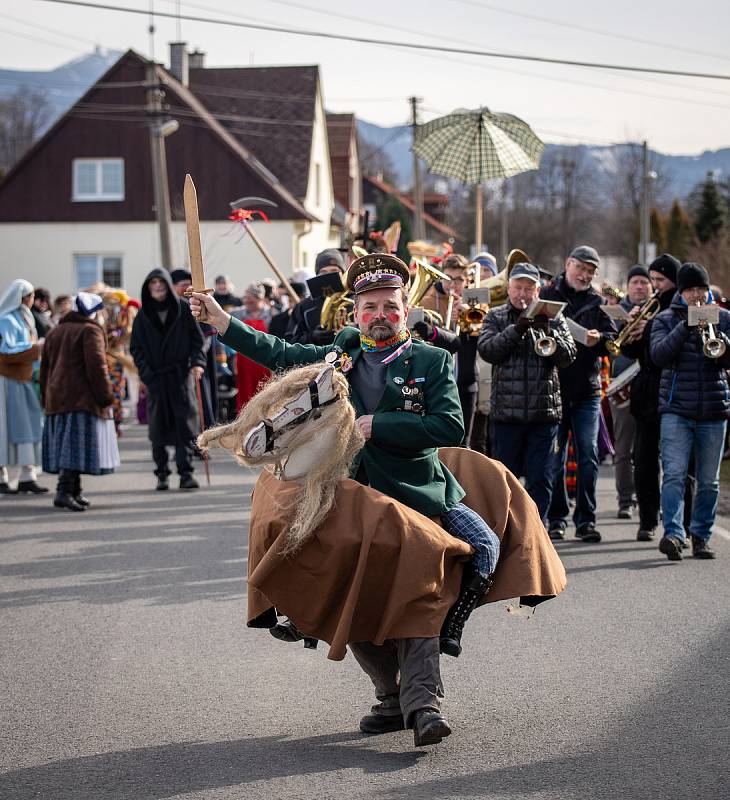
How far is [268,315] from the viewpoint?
742 inches

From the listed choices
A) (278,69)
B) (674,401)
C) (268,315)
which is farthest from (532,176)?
(674,401)

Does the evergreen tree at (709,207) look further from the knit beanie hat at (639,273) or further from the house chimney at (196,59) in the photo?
the knit beanie hat at (639,273)

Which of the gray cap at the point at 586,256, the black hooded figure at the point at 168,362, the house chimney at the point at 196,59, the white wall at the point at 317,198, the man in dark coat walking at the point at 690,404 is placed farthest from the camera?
the house chimney at the point at 196,59

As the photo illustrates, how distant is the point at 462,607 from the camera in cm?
546

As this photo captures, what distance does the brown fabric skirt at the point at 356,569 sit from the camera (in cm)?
507

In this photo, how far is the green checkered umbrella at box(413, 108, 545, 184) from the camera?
12.6 meters

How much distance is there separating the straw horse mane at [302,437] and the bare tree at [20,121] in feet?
299

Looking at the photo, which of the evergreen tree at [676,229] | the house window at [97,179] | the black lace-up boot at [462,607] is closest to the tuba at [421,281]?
the black lace-up boot at [462,607]

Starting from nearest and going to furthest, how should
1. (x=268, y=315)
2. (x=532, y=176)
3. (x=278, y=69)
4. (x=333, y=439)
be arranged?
(x=333, y=439) < (x=268, y=315) < (x=278, y=69) < (x=532, y=176)

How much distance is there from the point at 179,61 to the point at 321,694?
144ft

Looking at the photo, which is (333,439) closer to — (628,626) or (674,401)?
(628,626)

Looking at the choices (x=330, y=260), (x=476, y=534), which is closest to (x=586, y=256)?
(x=330, y=260)

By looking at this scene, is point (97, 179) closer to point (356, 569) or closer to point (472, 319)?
point (472, 319)

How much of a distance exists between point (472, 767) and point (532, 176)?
109 m
